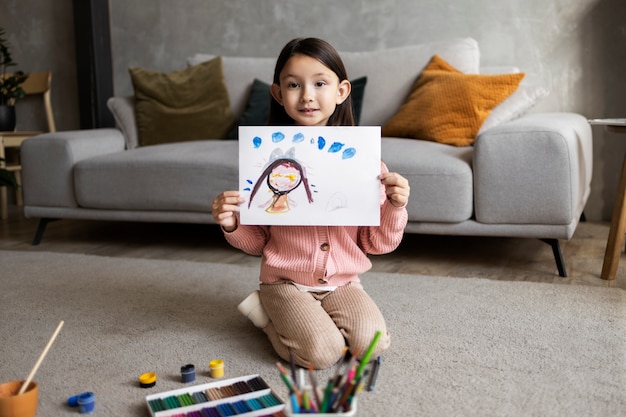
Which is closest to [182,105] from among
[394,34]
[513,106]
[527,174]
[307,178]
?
[394,34]

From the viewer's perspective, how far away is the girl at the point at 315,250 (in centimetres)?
155

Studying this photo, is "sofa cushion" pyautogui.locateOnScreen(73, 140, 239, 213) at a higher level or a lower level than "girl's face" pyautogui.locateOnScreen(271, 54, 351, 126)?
lower

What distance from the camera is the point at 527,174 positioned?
2.29 metres

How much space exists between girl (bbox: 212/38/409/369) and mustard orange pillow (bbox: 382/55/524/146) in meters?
1.07

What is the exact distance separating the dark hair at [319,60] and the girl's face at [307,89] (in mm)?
14

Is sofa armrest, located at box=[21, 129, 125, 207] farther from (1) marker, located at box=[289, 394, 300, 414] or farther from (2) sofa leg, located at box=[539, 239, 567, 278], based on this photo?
(1) marker, located at box=[289, 394, 300, 414]

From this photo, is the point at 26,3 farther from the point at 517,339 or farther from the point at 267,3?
the point at 517,339

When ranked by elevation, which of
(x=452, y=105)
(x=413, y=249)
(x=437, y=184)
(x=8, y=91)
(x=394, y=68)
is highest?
(x=394, y=68)

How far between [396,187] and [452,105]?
1272 mm

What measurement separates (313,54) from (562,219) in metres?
1.15

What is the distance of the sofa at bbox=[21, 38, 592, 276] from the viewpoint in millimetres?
2297

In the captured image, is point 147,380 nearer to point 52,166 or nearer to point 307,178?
point 307,178

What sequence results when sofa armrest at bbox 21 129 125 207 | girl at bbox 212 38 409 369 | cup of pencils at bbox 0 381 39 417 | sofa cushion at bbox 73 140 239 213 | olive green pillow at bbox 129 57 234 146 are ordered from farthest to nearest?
olive green pillow at bbox 129 57 234 146
sofa armrest at bbox 21 129 125 207
sofa cushion at bbox 73 140 239 213
girl at bbox 212 38 409 369
cup of pencils at bbox 0 381 39 417

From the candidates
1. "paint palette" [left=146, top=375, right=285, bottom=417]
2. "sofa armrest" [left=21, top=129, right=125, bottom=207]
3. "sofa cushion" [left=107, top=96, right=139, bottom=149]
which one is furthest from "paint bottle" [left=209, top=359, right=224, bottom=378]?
"sofa cushion" [left=107, top=96, right=139, bottom=149]
